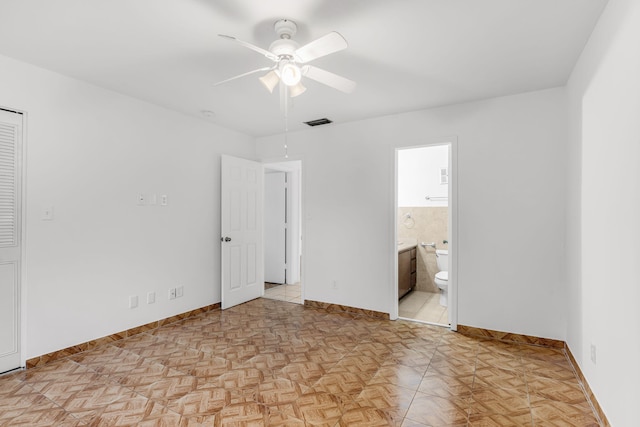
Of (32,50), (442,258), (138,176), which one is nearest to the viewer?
(32,50)

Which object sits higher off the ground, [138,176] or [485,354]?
[138,176]

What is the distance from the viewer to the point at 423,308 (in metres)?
4.38

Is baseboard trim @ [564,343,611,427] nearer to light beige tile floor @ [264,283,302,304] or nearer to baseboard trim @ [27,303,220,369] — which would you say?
light beige tile floor @ [264,283,302,304]

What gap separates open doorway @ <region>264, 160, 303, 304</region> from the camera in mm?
5797

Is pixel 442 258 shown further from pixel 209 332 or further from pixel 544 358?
pixel 209 332

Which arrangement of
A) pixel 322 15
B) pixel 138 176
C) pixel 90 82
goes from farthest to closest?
1. pixel 138 176
2. pixel 90 82
3. pixel 322 15

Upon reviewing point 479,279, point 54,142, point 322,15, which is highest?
point 322,15

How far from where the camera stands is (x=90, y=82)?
9.69 feet

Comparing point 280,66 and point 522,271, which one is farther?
point 522,271

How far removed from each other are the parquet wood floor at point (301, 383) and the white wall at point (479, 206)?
0.49 metres

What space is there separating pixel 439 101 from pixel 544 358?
2594mm

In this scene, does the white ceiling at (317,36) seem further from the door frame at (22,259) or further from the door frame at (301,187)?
the door frame at (301,187)

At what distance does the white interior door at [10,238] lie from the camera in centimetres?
250

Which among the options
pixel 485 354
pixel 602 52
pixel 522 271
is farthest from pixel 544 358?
pixel 602 52
